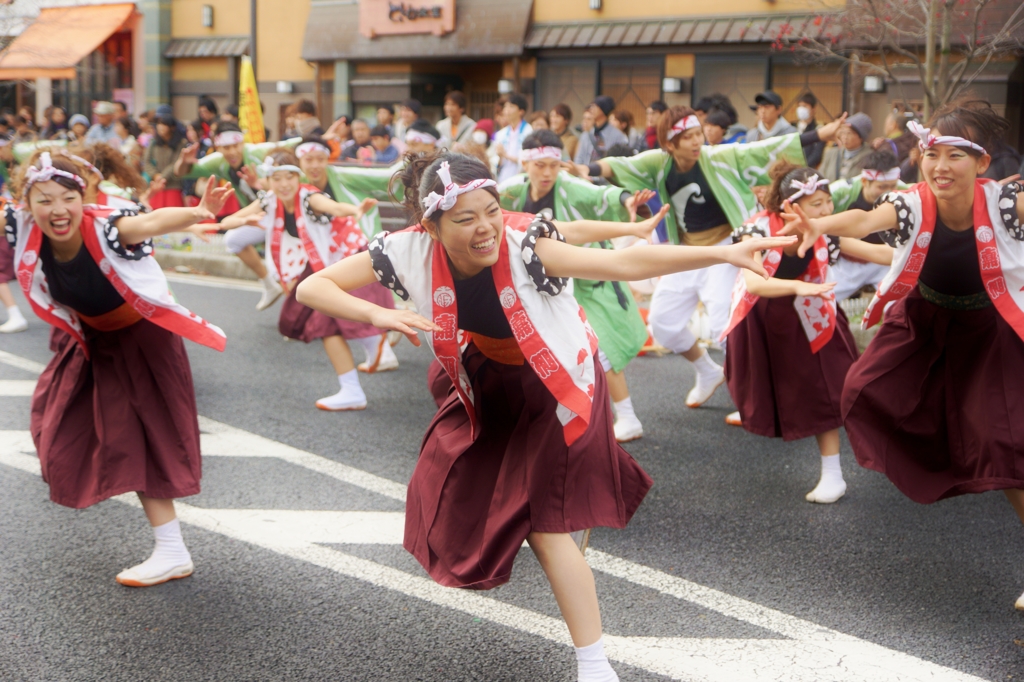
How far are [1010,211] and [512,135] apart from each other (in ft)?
24.1

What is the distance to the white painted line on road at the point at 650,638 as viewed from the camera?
3154 mm

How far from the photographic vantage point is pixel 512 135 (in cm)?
1048

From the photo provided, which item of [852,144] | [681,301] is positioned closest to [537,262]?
[681,301]

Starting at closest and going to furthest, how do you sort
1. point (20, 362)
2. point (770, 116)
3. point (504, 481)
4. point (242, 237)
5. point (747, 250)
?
1. point (747, 250)
2. point (504, 481)
3. point (20, 362)
4. point (242, 237)
5. point (770, 116)

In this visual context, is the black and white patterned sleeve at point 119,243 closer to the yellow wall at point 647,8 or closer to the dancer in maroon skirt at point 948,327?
the dancer in maroon skirt at point 948,327

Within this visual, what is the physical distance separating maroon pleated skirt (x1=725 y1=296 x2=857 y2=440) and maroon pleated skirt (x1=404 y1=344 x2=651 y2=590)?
6.07 feet

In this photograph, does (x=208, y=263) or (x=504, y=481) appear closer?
(x=504, y=481)

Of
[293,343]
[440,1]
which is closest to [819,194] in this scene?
[293,343]

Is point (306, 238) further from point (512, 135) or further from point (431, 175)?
point (512, 135)

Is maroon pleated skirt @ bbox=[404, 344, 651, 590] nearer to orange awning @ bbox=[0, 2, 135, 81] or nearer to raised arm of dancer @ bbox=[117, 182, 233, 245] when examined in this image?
raised arm of dancer @ bbox=[117, 182, 233, 245]

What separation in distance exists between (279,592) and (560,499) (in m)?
1.35

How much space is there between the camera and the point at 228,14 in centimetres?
2189

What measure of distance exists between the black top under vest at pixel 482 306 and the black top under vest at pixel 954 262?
1729mm

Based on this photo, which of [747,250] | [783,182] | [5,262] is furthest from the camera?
[5,262]
